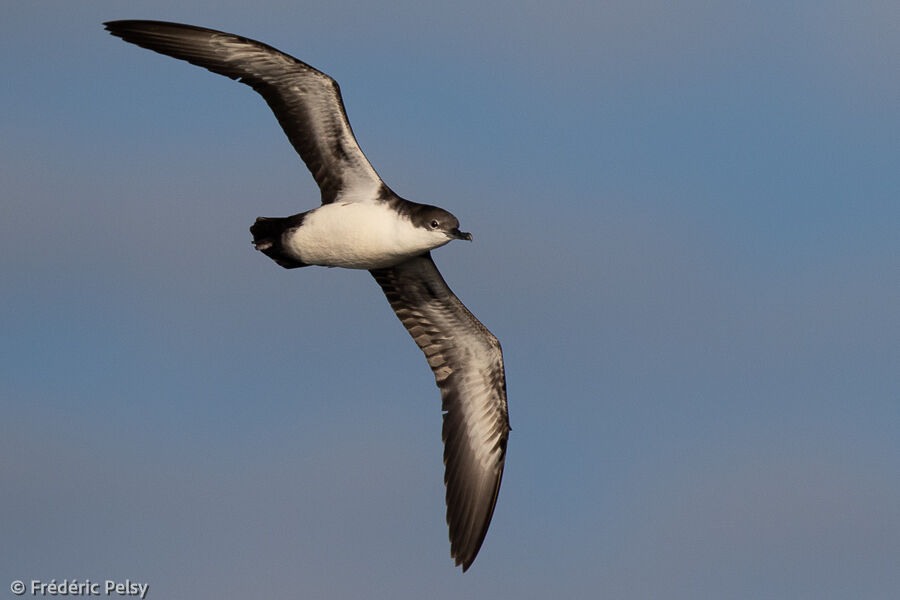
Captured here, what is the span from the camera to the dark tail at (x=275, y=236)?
18500mm

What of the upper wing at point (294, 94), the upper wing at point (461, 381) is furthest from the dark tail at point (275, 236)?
the upper wing at point (461, 381)

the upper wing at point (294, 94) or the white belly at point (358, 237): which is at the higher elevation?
the upper wing at point (294, 94)

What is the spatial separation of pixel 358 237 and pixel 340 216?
41 cm

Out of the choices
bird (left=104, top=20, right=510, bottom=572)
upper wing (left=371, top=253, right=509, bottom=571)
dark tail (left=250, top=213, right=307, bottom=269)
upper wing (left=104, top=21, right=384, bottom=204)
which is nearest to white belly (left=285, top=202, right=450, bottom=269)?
bird (left=104, top=20, right=510, bottom=572)

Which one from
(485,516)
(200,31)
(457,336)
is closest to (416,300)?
(457,336)

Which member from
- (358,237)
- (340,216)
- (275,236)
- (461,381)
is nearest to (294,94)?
(340,216)

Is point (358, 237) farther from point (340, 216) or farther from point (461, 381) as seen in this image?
point (461, 381)

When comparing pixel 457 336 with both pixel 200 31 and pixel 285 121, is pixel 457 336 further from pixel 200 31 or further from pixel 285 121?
pixel 200 31

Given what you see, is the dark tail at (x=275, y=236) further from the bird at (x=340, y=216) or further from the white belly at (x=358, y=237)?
the white belly at (x=358, y=237)

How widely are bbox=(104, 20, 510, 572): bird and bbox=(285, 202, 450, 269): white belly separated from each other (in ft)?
0.05

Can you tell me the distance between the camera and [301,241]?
18312mm

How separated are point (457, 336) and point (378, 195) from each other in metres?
2.96

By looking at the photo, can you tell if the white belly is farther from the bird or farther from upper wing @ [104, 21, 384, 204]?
upper wing @ [104, 21, 384, 204]

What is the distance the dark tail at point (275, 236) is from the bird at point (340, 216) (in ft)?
0.05
